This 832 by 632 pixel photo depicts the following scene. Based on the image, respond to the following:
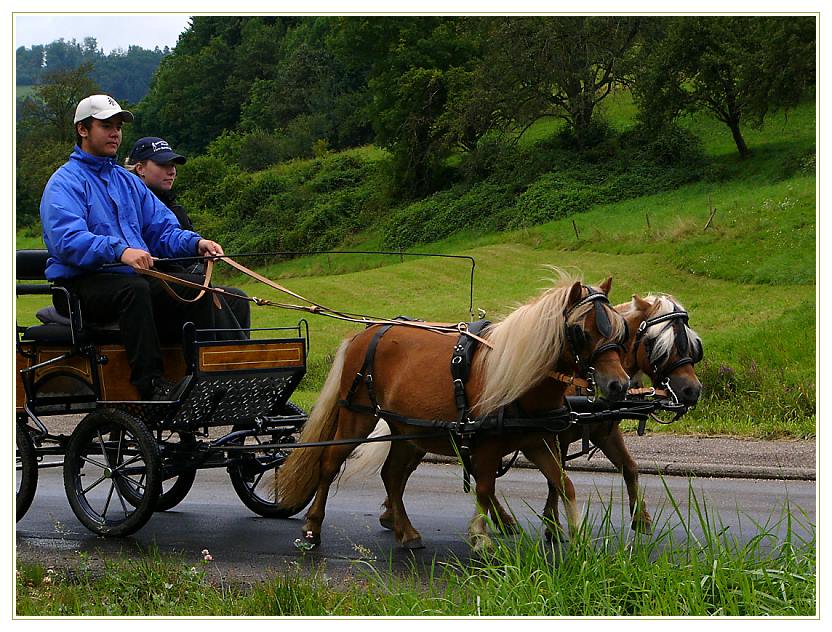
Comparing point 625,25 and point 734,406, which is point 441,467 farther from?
point 625,25

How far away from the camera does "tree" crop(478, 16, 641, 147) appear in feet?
110

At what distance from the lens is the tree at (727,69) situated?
29703 mm

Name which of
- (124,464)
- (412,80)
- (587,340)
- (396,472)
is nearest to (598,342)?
(587,340)

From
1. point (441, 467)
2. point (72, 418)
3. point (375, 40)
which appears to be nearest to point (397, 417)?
point (441, 467)

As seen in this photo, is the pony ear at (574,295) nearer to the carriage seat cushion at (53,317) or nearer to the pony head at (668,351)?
the pony head at (668,351)

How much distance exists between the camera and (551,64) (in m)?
34.3

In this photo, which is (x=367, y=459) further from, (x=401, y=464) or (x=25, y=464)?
(x=25, y=464)

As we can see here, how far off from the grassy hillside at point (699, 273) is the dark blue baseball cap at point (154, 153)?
6420 mm

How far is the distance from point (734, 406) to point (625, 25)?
1072 inches

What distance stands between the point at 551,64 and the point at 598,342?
30.1 meters

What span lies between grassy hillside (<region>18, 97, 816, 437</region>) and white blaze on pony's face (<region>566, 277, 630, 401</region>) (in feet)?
18.3

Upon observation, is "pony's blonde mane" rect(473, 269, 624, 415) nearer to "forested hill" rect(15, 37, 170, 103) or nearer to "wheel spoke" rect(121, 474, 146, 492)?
"wheel spoke" rect(121, 474, 146, 492)

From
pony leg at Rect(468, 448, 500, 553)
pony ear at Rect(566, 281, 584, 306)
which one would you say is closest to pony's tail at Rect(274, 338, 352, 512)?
pony leg at Rect(468, 448, 500, 553)

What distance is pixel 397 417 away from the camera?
20.8 ft
